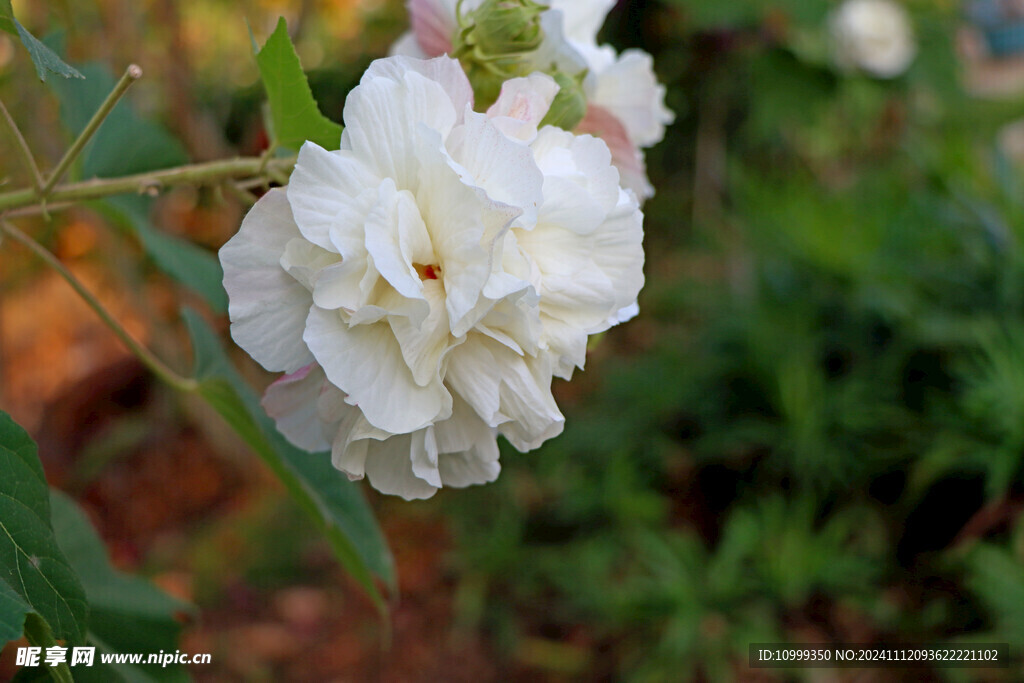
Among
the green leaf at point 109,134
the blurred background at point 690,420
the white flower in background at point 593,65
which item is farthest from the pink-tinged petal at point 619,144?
the blurred background at point 690,420

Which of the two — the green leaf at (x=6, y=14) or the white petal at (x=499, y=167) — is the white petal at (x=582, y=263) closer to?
the white petal at (x=499, y=167)

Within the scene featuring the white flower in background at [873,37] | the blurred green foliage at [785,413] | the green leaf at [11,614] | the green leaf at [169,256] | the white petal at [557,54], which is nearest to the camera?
the green leaf at [11,614]

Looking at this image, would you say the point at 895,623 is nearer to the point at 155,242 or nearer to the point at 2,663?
the point at 155,242

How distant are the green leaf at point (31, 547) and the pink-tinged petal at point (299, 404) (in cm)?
10

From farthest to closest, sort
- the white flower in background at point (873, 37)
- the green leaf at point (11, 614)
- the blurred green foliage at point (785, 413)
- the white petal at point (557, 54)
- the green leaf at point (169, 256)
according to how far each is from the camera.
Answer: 1. the white flower in background at point (873, 37)
2. the blurred green foliage at point (785, 413)
3. the green leaf at point (169, 256)
4. the white petal at point (557, 54)
5. the green leaf at point (11, 614)

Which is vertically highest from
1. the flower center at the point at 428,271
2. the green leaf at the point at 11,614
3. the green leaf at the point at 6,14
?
the green leaf at the point at 6,14

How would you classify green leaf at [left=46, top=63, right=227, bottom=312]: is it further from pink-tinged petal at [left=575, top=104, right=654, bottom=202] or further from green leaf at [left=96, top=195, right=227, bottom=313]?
pink-tinged petal at [left=575, top=104, right=654, bottom=202]

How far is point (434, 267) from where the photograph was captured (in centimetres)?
32

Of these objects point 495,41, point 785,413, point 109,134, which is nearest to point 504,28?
point 495,41

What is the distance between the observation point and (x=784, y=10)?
1.26 meters

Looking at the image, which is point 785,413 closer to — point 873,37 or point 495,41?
point 873,37

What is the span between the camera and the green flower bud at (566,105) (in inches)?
13.8

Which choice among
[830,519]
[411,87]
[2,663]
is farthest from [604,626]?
[411,87]

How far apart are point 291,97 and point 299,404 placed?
0.14 m
